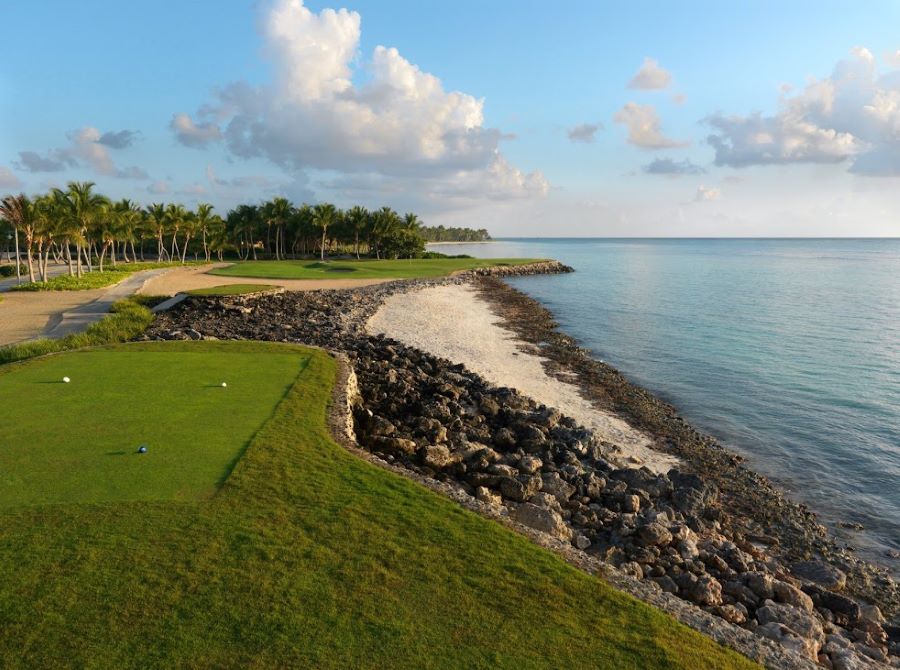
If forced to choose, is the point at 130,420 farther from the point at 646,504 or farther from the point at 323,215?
the point at 323,215

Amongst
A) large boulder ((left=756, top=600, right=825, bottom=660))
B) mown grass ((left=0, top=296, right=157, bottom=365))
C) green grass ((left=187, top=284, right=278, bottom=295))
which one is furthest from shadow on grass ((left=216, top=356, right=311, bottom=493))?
green grass ((left=187, top=284, right=278, bottom=295))

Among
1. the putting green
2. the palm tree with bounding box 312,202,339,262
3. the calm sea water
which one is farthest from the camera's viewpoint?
the palm tree with bounding box 312,202,339,262

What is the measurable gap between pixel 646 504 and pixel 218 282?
49734 mm

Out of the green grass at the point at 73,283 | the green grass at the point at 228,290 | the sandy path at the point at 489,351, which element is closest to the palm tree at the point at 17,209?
the green grass at the point at 73,283

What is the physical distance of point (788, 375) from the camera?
2788cm

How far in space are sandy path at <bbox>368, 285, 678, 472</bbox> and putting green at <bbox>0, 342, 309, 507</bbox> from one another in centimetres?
988

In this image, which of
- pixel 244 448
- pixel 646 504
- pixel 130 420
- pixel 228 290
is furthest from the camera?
pixel 228 290

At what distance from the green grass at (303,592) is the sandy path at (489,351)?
383 inches

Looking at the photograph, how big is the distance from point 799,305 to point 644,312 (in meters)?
17.4

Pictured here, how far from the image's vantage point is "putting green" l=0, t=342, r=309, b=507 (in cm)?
928

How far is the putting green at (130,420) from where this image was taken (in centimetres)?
928

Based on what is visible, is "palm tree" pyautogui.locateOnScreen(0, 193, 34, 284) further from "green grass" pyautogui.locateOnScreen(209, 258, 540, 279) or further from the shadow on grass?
the shadow on grass

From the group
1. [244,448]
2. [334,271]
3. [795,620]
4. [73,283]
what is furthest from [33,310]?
[334,271]

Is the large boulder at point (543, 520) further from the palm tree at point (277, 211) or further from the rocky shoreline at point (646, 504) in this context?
the palm tree at point (277, 211)
